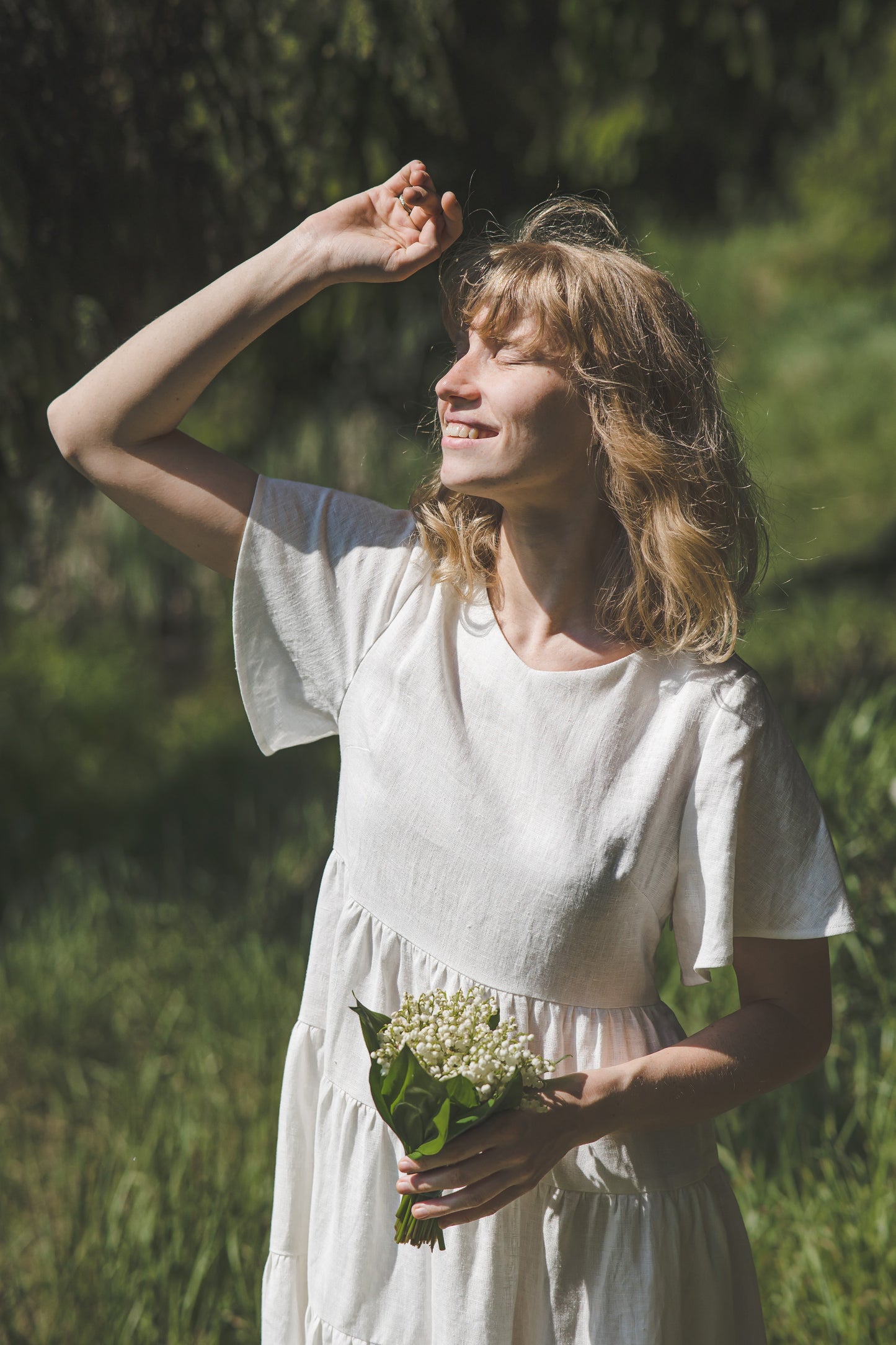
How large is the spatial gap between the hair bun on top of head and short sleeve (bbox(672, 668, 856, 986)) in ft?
2.09

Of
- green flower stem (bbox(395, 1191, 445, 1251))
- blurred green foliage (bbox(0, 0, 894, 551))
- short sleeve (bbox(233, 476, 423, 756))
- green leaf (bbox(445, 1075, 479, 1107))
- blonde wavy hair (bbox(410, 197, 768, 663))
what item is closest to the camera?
green leaf (bbox(445, 1075, 479, 1107))

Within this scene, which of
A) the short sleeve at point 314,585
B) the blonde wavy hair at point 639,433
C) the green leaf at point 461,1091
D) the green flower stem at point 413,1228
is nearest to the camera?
the green leaf at point 461,1091

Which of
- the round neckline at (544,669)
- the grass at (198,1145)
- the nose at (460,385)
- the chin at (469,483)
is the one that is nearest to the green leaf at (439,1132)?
the round neckline at (544,669)

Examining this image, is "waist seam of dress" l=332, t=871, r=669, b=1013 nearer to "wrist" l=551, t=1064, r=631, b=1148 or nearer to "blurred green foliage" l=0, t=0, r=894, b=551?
"wrist" l=551, t=1064, r=631, b=1148

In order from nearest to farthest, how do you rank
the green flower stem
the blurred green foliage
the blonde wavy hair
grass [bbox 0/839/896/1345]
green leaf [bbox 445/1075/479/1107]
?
green leaf [bbox 445/1075/479/1107] → the green flower stem → the blonde wavy hair → the blurred green foliage → grass [bbox 0/839/896/1345]

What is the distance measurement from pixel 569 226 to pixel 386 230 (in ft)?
0.90

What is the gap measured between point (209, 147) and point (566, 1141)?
188cm

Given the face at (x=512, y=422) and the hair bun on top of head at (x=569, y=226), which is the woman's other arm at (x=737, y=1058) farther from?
the hair bun on top of head at (x=569, y=226)

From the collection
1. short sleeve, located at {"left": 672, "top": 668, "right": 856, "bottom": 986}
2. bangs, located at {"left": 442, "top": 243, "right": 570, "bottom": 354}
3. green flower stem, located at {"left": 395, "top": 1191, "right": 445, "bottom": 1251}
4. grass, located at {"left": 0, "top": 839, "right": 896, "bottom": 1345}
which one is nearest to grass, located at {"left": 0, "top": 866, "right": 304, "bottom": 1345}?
grass, located at {"left": 0, "top": 839, "right": 896, "bottom": 1345}

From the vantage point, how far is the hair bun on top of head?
159cm

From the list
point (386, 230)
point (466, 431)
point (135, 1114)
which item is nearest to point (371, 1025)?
point (466, 431)

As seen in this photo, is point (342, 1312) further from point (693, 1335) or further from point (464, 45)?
point (464, 45)

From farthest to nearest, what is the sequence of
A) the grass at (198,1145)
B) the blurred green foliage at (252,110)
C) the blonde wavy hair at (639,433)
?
the grass at (198,1145), the blurred green foliage at (252,110), the blonde wavy hair at (639,433)

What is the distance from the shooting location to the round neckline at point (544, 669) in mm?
1464
